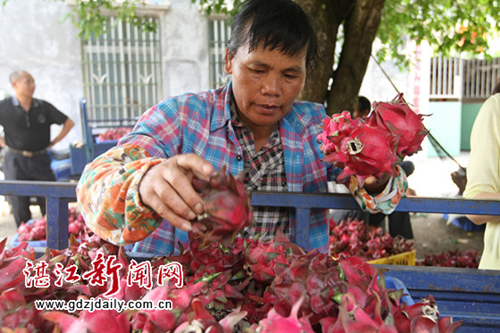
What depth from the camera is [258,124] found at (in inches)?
66.1

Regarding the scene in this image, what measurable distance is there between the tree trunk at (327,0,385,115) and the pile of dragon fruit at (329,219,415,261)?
3.54 feet

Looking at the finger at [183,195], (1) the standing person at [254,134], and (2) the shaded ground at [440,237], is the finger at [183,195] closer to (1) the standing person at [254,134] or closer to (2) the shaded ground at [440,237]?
(1) the standing person at [254,134]

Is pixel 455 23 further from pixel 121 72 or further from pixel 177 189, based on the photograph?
pixel 121 72

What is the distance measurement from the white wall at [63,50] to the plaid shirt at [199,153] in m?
8.74

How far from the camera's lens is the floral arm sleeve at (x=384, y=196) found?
1474 mm

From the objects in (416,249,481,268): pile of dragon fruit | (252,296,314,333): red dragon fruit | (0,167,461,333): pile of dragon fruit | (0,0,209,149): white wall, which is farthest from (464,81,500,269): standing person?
(0,0,209,149): white wall

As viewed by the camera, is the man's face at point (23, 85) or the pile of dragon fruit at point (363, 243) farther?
the man's face at point (23, 85)

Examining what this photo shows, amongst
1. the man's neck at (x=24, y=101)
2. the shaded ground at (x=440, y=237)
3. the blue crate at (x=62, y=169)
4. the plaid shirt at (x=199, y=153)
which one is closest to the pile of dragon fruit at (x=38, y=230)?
the man's neck at (x=24, y=101)

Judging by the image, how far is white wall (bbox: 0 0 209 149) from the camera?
9.51 metres

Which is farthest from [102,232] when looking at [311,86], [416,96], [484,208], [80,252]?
[416,96]

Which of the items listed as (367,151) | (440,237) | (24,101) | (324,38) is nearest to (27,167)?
(24,101)

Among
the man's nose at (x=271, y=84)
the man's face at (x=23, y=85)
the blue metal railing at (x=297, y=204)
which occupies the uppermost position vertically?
the man's face at (x=23, y=85)

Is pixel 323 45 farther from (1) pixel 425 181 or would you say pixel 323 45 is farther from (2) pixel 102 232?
(1) pixel 425 181

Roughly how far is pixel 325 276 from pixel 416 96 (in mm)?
12039
